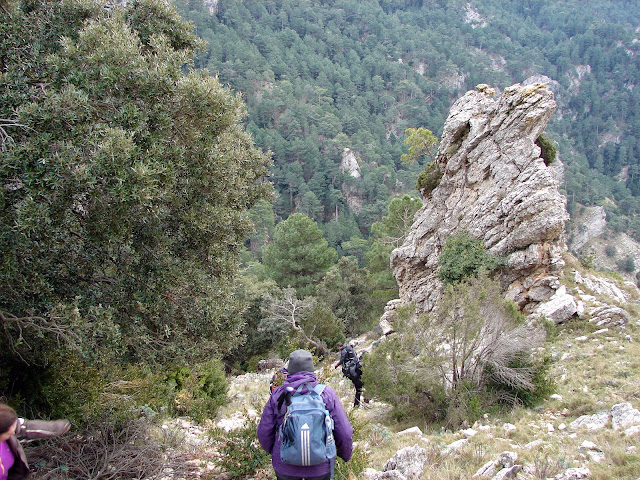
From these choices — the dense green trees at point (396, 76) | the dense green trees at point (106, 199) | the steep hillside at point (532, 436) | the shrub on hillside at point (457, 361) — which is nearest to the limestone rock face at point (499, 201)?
the steep hillside at point (532, 436)

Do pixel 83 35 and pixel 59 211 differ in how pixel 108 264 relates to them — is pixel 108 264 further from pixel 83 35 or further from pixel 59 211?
pixel 83 35

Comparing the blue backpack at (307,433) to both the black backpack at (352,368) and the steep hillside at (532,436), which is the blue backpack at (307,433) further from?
the black backpack at (352,368)

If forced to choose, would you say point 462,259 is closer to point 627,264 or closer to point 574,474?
point 574,474

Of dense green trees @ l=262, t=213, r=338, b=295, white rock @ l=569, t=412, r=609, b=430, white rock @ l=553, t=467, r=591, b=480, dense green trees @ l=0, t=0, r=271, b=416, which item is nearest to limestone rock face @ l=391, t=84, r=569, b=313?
white rock @ l=569, t=412, r=609, b=430

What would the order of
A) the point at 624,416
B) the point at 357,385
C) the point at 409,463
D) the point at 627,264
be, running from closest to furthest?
1. the point at 409,463
2. the point at 624,416
3. the point at 357,385
4. the point at 627,264

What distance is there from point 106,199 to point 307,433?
9.94 feet

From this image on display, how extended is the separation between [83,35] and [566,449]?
25.9ft

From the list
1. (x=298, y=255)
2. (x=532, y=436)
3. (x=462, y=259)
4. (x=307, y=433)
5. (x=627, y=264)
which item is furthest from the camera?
(x=627, y=264)

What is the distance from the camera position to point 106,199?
4195 millimetres

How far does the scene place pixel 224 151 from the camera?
221 inches

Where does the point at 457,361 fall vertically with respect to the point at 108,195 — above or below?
below

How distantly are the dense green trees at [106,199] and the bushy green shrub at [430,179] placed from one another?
16736 mm

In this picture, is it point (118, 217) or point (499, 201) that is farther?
point (499, 201)

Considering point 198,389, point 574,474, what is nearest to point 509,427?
point 574,474
